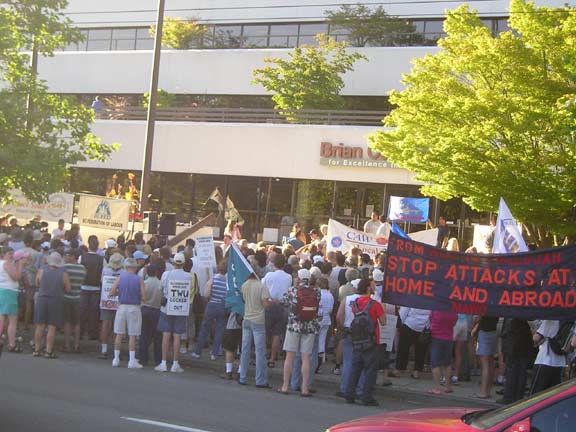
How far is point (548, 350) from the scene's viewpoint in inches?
411

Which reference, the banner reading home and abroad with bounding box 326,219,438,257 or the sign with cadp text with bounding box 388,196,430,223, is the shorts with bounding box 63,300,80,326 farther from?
the sign with cadp text with bounding box 388,196,430,223

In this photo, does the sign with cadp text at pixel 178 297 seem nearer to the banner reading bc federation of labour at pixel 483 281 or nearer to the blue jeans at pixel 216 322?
the blue jeans at pixel 216 322

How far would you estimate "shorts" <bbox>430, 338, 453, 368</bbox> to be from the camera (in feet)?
40.8

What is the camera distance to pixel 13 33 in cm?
2064

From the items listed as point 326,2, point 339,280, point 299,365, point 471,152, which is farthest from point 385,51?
point 299,365

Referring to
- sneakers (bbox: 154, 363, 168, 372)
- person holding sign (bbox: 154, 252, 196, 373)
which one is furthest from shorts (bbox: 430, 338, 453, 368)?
sneakers (bbox: 154, 363, 168, 372)

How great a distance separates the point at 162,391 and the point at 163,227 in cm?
899

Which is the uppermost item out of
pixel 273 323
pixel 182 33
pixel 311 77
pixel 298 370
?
pixel 182 33

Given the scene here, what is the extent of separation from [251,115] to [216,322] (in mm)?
19522

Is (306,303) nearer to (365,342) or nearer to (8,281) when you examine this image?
(365,342)

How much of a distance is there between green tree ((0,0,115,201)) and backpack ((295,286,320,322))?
33.5 feet

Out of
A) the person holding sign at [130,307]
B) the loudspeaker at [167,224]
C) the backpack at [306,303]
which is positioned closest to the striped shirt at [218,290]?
the person holding sign at [130,307]

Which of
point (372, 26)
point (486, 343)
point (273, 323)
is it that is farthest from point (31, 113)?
point (372, 26)

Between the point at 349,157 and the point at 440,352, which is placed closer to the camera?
the point at 440,352
